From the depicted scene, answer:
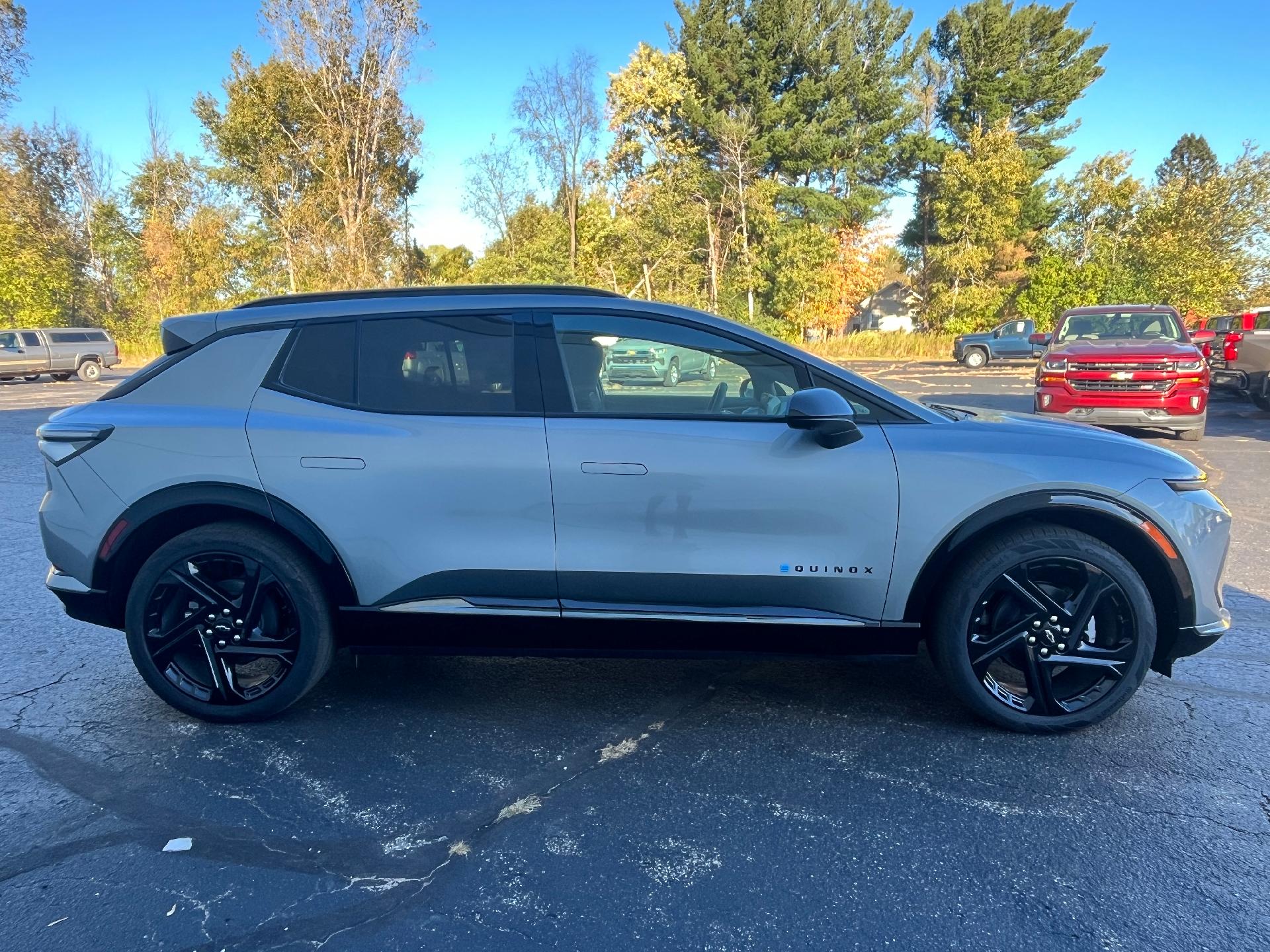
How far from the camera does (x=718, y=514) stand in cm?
317

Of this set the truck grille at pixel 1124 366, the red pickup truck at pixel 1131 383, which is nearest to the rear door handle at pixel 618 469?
the red pickup truck at pixel 1131 383

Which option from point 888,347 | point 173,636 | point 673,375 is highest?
point 673,375

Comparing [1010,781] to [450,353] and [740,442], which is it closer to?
[740,442]

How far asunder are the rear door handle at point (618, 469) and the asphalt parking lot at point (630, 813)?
1074 millimetres

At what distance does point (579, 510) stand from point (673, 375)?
705mm

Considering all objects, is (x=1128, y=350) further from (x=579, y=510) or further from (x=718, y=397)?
(x=579, y=510)

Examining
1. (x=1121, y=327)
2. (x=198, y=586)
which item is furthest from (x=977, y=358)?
(x=198, y=586)

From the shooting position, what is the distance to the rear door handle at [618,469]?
3.18m

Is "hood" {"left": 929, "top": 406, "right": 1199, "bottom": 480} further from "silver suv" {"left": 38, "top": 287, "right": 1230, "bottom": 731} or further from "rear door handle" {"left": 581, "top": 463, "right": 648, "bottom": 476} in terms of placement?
"rear door handle" {"left": 581, "top": 463, "right": 648, "bottom": 476}

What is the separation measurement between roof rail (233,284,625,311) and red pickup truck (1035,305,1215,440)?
907 cm

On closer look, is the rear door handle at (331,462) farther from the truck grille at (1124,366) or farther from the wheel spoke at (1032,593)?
the truck grille at (1124,366)

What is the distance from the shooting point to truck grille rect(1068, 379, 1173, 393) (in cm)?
1035

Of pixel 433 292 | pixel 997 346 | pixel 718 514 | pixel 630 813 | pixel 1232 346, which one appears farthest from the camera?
pixel 997 346

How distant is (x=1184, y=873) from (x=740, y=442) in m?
1.94
